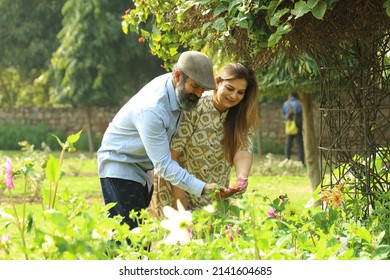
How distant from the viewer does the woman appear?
3.80 metres

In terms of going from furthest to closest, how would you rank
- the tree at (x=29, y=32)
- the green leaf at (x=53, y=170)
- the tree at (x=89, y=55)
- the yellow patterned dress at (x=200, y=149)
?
the tree at (x=29, y=32), the tree at (x=89, y=55), the yellow patterned dress at (x=200, y=149), the green leaf at (x=53, y=170)

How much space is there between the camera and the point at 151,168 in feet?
13.1

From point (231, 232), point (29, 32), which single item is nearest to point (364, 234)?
point (231, 232)

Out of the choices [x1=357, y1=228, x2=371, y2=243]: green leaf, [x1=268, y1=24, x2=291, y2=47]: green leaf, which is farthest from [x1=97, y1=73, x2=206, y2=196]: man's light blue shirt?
[x1=357, y1=228, x2=371, y2=243]: green leaf

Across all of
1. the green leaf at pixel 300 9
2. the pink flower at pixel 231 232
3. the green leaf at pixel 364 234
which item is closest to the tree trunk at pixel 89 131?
the green leaf at pixel 300 9

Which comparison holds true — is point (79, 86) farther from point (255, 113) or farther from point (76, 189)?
point (255, 113)

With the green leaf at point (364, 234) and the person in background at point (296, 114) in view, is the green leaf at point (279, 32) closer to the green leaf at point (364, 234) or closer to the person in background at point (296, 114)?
the green leaf at point (364, 234)

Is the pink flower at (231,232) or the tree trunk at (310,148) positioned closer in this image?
the pink flower at (231,232)

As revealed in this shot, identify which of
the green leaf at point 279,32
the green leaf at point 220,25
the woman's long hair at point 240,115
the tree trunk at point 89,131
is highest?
the green leaf at point 220,25

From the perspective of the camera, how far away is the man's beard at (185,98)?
3.61 m

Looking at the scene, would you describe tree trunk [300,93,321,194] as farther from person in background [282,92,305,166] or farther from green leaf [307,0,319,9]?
green leaf [307,0,319,9]

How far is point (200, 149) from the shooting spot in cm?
402

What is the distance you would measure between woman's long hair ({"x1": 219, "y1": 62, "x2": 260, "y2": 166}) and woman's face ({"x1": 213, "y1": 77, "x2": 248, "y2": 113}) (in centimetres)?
2
